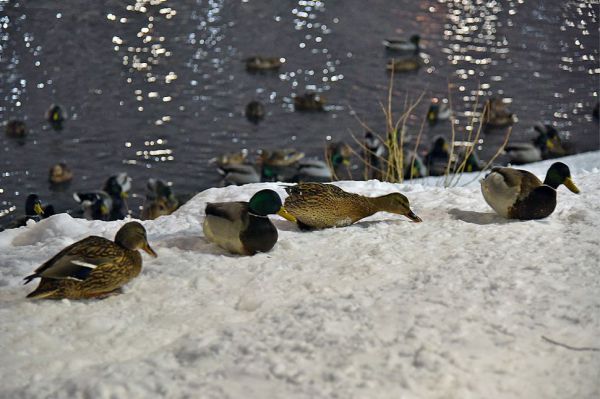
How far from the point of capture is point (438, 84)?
17.7 metres

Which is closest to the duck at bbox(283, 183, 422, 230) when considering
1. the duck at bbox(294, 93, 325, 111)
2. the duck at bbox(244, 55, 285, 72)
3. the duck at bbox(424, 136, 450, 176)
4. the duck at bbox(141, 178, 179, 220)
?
the duck at bbox(141, 178, 179, 220)

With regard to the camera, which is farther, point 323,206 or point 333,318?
point 323,206

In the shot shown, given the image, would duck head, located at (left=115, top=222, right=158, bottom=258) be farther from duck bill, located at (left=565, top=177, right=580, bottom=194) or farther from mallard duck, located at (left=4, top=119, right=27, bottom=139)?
mallard duck, located at (left=4, top=119, right=27, bottom=139)

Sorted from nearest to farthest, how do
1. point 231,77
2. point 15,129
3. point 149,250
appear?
point 149,250
point 15,129
point 231,77

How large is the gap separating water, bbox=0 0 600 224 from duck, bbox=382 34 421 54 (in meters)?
0.24

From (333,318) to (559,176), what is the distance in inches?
98.9

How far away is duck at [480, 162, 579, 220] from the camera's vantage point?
5969 millimetres

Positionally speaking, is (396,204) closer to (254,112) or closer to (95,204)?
(95,204)

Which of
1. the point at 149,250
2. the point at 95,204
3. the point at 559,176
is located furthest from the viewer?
the point at 95,204

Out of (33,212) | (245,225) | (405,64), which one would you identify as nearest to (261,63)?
(405,64)

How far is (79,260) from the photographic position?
15.6 ft

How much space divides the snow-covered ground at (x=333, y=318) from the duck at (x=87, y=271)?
7 cm

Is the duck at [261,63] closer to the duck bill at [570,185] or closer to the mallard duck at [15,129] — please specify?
the mallard duck at [15,129]

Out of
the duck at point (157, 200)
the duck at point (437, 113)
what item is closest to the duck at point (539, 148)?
the duck at point (437, 113)
